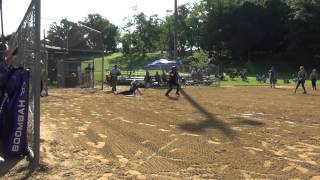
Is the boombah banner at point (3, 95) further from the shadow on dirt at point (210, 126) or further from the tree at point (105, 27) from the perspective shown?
the tree at point (105, 27)

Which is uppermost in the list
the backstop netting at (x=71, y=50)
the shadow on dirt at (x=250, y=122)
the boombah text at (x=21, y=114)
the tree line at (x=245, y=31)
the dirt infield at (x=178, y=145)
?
the tree line at (x=245, y=31)

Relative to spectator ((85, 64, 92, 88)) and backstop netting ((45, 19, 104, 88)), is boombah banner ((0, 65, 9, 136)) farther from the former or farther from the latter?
spectator ((85, 64, 92, 88))

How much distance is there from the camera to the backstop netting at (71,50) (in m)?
31.7

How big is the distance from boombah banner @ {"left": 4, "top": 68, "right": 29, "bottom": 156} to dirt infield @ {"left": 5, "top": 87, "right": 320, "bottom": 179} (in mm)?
658

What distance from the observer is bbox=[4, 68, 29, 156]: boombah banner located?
8.78 meters

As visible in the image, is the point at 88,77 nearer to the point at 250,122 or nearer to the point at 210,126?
the point at 250,122

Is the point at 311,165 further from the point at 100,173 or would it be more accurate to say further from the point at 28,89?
the point at 28,89

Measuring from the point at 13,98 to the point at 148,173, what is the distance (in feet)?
8.21

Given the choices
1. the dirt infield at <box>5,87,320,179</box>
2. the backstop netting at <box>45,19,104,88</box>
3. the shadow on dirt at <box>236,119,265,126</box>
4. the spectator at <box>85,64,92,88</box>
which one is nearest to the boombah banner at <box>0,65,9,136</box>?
the dirt infield at <box>5,87,320,179</box>

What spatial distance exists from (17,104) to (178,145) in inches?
123

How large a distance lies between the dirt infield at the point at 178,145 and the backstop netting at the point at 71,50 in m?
15.1

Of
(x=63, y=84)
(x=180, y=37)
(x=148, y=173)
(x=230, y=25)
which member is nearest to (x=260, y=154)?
(x=148, y=173)

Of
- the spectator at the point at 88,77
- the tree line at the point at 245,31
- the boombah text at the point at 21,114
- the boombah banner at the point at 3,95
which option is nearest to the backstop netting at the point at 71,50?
the spectator at the point at 88,77

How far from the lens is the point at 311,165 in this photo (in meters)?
8.64
